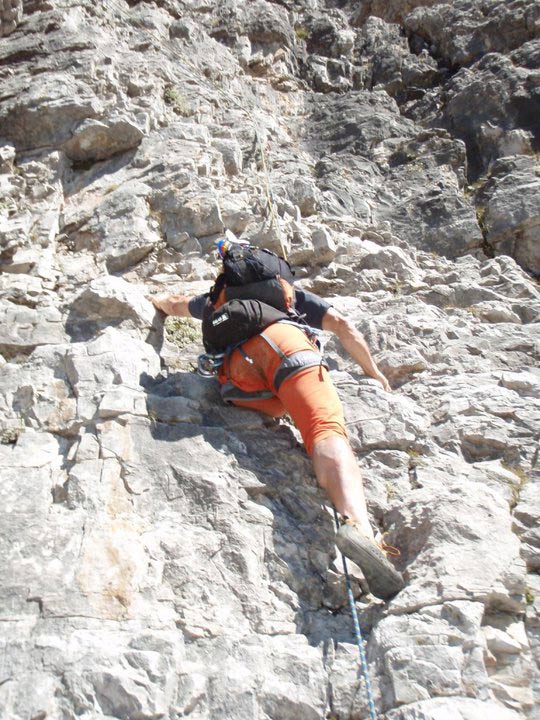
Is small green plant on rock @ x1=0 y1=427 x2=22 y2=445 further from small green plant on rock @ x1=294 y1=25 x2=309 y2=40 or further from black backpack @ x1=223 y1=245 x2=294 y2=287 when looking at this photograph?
small green plant on rock @ x1=294 y1=25 x2=309 y2=40

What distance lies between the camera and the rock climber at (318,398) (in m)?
4.20

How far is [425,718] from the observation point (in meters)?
3.36

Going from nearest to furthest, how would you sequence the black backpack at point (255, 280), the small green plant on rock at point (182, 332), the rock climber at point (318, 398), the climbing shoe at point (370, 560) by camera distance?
the climbing shoe at point (370, 560)
the rock climber at point (318, 398)
the black backpack at point (255, 280)
the small green plant on rock at point (182, 332)

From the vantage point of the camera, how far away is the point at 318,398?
520 cm

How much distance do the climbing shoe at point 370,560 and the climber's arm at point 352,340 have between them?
8.20 feet

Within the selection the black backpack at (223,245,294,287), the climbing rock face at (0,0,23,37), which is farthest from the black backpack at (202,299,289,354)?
the climbing rock face at (0,0,23,37)

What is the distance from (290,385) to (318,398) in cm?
29

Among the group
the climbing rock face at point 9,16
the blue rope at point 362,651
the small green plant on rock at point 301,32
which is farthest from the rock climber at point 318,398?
the small green plant on rock at point 301,32

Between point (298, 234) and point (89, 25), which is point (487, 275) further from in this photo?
point (89, 25)

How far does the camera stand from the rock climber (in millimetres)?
4199

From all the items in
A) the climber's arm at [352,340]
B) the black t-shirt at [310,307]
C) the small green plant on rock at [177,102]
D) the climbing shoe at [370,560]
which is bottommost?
the climbing shoe at [370,560]

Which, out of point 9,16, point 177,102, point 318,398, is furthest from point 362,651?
point 9,16

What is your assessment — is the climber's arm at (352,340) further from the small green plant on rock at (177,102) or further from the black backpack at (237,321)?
the small green plant on rock at (177,102)

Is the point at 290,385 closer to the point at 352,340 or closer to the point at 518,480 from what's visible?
the point at 352,340
